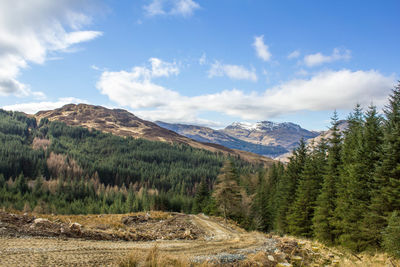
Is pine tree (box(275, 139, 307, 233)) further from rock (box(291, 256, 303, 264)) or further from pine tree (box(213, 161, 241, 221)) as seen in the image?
rock (box(291, 256, 303, 264))

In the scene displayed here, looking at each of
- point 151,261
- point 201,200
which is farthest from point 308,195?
point 201,200

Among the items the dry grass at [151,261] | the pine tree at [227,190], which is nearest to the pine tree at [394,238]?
the dry grass at [151,261]

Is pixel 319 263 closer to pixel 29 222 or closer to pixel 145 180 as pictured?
pixel 29 222

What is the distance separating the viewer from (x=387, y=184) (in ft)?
60.2

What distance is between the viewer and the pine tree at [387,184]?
17.4m

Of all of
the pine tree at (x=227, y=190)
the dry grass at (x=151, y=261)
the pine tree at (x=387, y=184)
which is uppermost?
the pine tree at (x=387, y=184)

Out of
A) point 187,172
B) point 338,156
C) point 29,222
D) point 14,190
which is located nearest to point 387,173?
point 338,156

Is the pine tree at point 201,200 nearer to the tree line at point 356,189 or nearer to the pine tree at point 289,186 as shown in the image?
the pine tree at point 289,186

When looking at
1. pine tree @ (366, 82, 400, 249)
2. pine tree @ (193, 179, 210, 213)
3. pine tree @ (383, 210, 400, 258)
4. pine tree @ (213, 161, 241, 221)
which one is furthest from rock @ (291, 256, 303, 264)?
pine tree @ (193, 179, 210, 213)

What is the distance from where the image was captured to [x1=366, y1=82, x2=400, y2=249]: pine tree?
1744 cm

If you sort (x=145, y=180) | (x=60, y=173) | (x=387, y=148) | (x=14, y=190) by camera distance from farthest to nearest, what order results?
(x=145, y=180) → (x=60, y=173) → (x=14, y=190) → (x=387, y=148)

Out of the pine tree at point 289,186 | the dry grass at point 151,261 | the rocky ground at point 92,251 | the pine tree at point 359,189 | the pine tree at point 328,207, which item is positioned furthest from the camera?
the pine tree at point 289,186

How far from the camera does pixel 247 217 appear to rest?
53.5m

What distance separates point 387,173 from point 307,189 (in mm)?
13321
